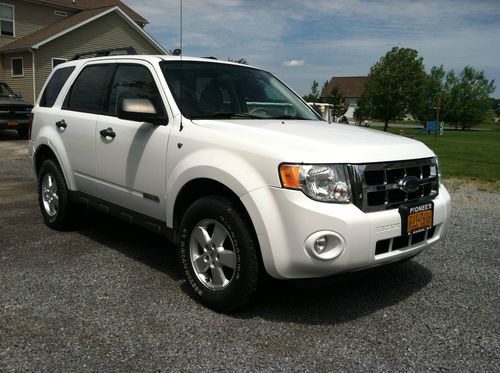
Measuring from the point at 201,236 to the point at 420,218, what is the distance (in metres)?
1.55

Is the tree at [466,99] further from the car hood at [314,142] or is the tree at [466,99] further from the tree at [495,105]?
the car hood at [314,142]

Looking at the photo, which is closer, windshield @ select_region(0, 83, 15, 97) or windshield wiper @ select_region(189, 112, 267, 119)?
windshield wiper @ select_region(189, 112, 267, 119)

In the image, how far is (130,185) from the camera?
14.3 ft

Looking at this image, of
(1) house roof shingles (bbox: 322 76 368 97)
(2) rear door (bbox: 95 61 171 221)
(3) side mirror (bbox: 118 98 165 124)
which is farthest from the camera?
(1) house roof shingles (bbox: 322 76 368 97)

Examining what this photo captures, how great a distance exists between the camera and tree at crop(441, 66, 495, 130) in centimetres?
7494

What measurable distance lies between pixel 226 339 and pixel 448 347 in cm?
139

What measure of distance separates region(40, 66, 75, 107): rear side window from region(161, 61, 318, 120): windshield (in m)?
1.79

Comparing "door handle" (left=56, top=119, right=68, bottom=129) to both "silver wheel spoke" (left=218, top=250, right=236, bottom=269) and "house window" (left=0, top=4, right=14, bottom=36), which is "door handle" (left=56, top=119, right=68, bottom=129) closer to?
"silver wheel spoke" (left=218, top=250, right=236, bottom=269)

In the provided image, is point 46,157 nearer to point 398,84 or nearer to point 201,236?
point 201,236

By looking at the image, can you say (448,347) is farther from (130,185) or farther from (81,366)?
(130,185)

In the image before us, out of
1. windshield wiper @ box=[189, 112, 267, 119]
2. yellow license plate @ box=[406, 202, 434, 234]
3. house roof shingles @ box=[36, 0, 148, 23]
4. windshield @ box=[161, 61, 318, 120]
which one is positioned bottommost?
yellow license plate @ box=[406, 202, 434, 234]

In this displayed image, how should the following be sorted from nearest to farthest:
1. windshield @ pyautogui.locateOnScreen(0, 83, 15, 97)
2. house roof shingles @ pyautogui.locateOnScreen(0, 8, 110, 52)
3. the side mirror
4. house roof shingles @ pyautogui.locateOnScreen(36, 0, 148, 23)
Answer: the side mirror → windshield @ pyautogui.locateOnScreen(0, 83, 15, 97) → house roof shingles @ pyautogui.locateOnScreen(0, 8, 110, 52) → house roof shingles @ pyautogui.locateOnScreen(36, 0, 148, 23)

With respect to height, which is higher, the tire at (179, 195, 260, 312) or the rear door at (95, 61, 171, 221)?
the rear door at (95, 61, 171, 221)

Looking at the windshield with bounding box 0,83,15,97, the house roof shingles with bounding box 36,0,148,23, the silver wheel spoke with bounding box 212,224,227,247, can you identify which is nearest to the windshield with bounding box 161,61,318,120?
the silver wheel spoke with bounding box 212,224,227,247
